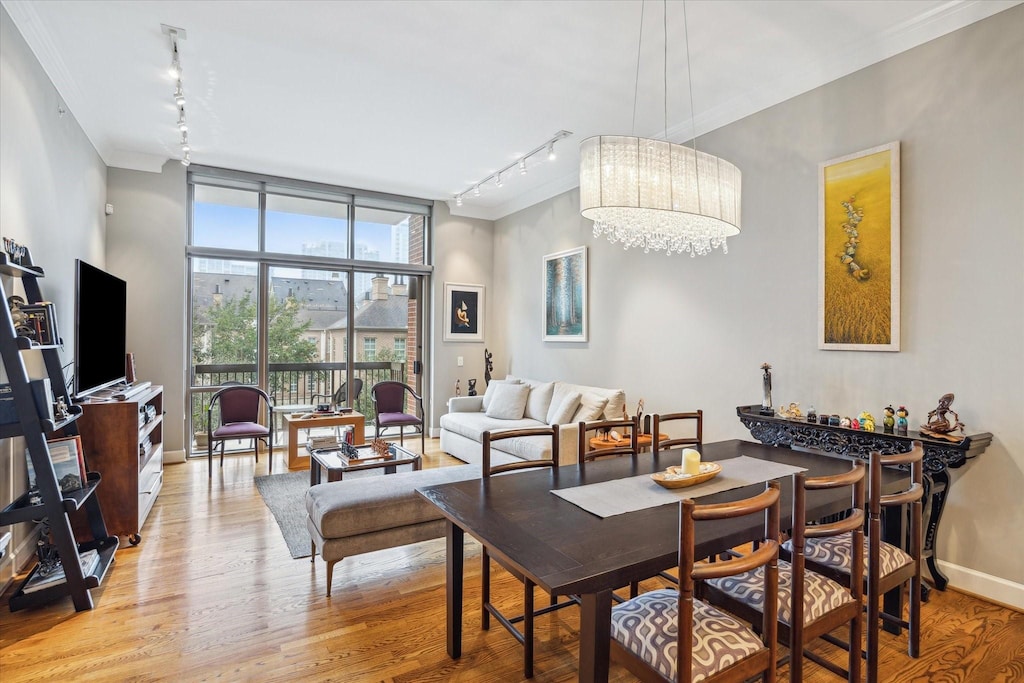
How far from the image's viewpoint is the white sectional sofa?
456 centimetres

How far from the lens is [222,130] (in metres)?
4.58

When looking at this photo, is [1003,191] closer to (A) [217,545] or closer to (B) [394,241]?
(A) [217,545]

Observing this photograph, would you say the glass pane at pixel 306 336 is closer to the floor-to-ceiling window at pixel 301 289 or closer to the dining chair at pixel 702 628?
the floor-to-ceiling window at pixel 301 289

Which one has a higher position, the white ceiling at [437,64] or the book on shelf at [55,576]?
the white ceiling at [437,64]

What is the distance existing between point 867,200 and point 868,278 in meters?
0.46

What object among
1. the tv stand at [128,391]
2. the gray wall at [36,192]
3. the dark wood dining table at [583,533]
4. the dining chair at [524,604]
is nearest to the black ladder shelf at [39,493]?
the gray wall at [36,192]

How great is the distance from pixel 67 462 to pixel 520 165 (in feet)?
13.9

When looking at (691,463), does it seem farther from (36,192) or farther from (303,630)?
(36,192)

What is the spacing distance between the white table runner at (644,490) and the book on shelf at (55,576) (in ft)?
8.21

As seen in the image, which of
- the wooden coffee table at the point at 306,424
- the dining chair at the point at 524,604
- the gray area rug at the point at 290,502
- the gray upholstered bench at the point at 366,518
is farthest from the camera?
the wooden coffee table at the point at 306,424

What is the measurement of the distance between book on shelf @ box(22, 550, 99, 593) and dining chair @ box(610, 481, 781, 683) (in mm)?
2696

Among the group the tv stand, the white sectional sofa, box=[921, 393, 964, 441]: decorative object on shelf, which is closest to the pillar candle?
box=[921, 393, 964, 441]: decorative object on shelf

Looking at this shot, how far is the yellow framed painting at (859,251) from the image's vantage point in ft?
9.93

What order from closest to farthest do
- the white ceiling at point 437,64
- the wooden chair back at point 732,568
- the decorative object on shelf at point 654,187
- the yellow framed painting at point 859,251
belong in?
the wooden chair back at point 732,568 → the decorative object on shelf at point 654,187 → the white ceiling at point 437,64 → the yellow framed painting at point 859,251
